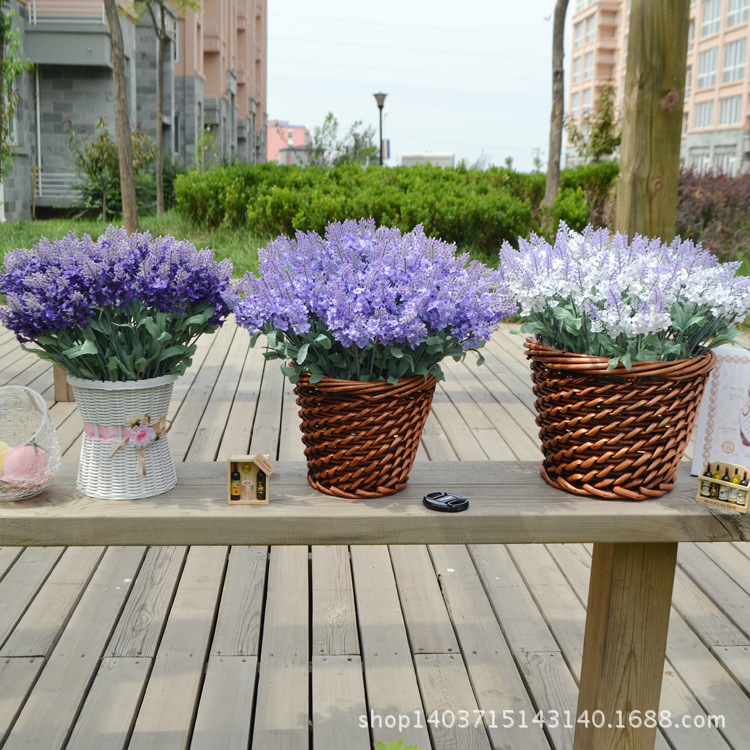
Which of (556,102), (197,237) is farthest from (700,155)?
(197,237)

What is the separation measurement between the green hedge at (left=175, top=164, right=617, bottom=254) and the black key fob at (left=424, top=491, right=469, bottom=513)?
20.4 feet

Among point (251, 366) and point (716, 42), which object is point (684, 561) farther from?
point (716, 42)

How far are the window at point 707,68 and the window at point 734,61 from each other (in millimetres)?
1128

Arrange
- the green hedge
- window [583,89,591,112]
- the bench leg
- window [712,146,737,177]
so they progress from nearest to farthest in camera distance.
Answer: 1. the bench leg
2. the green hedge
3. window [712,146,737,177]
4. window [583,89,591,112]

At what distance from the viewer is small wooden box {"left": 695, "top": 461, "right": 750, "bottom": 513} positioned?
1.40 metres

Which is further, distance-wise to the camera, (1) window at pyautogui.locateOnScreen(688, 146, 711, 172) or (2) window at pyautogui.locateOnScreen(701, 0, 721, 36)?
(1) window at pyautogui.locateOnScreen(688, 146, 711, 172)

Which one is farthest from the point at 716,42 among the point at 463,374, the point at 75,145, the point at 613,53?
the point at 463,374

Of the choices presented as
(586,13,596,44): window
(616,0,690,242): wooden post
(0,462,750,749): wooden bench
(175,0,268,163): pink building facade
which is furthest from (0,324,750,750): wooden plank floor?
(586,13,596,44): window

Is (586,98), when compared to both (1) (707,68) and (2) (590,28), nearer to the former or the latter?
(2) (590,28)

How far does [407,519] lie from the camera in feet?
4.48

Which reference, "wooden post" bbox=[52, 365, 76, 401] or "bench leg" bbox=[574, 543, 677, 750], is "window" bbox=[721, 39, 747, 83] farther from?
"bench leg" bbox=[574, 543, 677, 750]

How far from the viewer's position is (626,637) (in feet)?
5.07

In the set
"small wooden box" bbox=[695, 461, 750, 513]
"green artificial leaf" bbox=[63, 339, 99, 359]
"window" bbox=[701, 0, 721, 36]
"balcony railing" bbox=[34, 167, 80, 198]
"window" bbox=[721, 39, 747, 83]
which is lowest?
"small wooden box" bbox=[695, 461, 750, 513]

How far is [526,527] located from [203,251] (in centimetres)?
72
